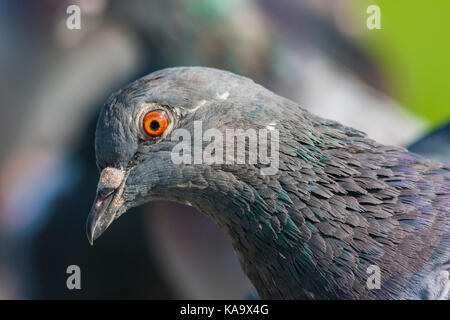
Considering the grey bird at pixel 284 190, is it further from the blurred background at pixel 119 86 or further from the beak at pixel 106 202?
the blurred background at pixel 119 86

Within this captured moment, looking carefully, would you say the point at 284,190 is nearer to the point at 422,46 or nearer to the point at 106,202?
the point at 106,202

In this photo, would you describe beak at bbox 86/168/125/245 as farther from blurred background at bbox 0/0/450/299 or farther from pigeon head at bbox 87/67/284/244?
blurred background at bbox 0/0/450/299

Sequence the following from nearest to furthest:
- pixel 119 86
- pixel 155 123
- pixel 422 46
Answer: pixel 155 123 < pixel 119 86 < pixel 422 46

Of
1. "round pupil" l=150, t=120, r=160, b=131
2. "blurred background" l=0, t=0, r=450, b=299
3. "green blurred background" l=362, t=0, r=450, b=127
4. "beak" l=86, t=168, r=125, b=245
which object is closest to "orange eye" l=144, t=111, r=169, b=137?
"round pupil" l=150, t=120, r=160, b=131

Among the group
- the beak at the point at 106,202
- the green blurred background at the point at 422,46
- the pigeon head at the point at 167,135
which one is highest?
the green blurred background at the point at 422,46

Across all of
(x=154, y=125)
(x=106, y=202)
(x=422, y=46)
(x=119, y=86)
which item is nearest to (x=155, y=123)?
(x=154, y=125)

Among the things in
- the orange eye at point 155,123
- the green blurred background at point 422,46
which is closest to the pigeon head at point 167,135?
the orange eye at point 155,123
